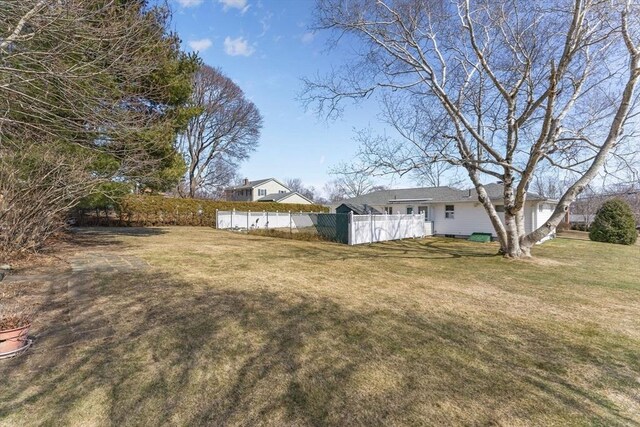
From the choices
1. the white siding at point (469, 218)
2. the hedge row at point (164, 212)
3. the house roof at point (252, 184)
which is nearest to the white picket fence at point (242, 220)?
the hedge row at point (164, 212)

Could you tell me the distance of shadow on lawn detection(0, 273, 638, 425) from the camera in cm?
231

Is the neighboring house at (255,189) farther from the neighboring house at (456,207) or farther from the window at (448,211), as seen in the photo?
the window at (448,211)

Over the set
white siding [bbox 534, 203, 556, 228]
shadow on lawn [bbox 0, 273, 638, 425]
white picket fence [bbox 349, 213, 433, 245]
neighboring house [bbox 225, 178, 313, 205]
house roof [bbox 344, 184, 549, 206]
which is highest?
neighboring house [bbox 225, 178, 313, 205]

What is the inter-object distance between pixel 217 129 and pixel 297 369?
31171mm

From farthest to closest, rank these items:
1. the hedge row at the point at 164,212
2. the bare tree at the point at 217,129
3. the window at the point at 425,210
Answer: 1. the bare tree at the point at 217,129
2. the window at the point at 425,210
3. the hedge row at the point at 164,212

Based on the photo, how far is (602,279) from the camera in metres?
7.57

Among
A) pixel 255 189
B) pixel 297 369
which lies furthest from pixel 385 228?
pixel 255 189

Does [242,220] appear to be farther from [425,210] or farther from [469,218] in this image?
[469,218]

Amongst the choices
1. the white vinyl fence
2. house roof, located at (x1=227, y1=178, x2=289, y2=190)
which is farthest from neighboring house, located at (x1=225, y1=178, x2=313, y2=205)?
the white vinyl fence

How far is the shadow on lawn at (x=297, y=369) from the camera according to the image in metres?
2.31

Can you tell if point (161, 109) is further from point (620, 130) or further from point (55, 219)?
point (620, 130)

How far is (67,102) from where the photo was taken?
17.6ft

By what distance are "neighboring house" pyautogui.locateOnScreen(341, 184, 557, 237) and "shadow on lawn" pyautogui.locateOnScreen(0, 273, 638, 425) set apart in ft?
51.3

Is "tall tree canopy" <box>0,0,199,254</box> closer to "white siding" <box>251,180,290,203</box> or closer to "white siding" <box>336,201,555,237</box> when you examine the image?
"white siding" <box>336,201,555,237</box>
